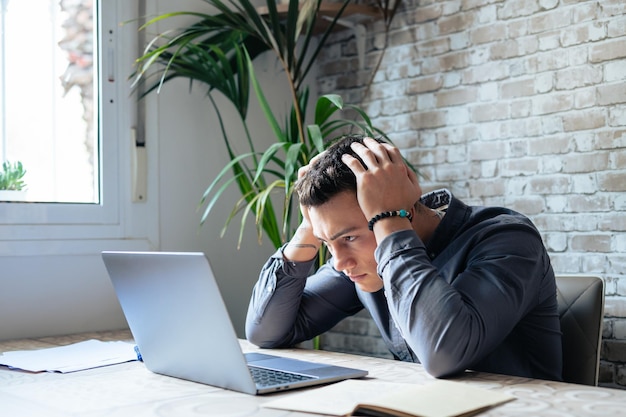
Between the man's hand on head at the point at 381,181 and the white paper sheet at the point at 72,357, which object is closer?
the man's hand on head at the point at 381,181

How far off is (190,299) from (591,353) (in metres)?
0.94

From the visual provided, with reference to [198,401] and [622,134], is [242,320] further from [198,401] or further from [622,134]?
[198,401]

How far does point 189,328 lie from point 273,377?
194 mm

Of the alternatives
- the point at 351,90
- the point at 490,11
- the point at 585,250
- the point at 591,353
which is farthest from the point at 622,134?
the point at 351,90

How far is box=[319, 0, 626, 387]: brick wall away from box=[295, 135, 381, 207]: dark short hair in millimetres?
1187

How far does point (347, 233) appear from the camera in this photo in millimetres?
1647

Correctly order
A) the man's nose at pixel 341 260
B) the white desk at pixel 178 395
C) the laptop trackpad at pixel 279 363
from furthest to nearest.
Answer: the man's nose at pixel 341 260, the laptop trackpad at pixel 279 363, the white desk at pixel 178 395

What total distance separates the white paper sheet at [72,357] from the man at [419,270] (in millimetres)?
357

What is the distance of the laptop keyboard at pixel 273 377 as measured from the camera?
1.40m

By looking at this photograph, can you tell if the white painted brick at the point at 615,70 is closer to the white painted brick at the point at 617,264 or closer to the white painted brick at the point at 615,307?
the white painted brick at the point at 617,264

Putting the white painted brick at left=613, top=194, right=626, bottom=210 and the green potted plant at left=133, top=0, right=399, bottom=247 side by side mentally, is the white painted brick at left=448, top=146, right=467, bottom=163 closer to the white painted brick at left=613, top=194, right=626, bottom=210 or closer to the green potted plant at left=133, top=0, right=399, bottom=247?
the green potted plant at left=133, top=0, right=399, bottom=247

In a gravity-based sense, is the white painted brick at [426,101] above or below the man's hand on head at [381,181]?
above

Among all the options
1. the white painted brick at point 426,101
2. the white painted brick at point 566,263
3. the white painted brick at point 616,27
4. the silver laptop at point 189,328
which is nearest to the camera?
the silver laptop at point 189,328

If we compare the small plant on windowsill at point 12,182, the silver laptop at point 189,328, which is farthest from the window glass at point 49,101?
the silver laptop at point 189,328
